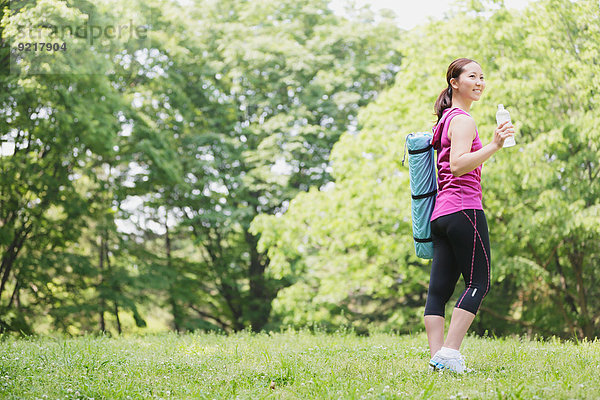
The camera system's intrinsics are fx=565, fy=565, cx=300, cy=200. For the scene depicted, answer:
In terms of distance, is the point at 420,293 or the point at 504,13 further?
the point at 420,293

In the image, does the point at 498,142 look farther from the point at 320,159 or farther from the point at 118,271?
the point at 320,159

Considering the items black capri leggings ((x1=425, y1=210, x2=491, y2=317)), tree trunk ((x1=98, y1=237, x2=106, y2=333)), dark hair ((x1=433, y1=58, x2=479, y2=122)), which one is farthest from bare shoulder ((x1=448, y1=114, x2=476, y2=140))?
tree trunk ((x1=98, y1=237, x2=106, y2=333))

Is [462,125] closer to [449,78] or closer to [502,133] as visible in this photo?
[502,133]

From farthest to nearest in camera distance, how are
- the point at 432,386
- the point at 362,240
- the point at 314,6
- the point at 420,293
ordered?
→ 1. the point at 314,6
2. the point at 420,293
3. the point at 362,240
4. the point at 432,386

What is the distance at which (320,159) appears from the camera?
19.7 metres

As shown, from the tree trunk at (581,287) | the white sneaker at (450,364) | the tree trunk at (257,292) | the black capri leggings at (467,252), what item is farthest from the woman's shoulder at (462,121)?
the tree trunk at (257,292)

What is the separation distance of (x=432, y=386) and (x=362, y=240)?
11.3 metres

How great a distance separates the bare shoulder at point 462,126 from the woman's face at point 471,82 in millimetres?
218

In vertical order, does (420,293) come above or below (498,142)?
below

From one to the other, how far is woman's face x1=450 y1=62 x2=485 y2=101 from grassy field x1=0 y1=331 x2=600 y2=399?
1.81 m

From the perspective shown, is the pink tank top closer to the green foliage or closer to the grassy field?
the grassy field

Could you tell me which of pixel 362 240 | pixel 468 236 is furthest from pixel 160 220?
pixel 468 236

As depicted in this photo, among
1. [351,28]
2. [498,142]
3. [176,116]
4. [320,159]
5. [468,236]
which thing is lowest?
[468,236]

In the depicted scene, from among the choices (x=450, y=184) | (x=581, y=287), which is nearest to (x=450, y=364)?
(x=450, y=184)
